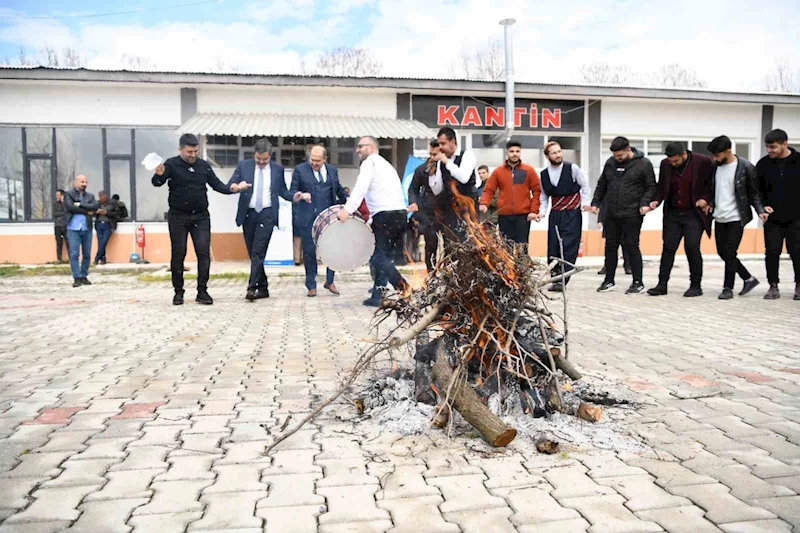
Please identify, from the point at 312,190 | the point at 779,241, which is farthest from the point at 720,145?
the point at 312,190

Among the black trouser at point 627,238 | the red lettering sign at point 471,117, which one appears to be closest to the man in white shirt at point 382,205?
the black trouser at point 627,238

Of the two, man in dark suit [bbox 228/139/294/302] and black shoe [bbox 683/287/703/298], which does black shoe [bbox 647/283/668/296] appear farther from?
man in dark suit [bbox 228/139/294/302]

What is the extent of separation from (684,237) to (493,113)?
1001 cm

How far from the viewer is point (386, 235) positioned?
327 inches

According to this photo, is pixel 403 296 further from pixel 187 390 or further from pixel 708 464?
pixel 708 464

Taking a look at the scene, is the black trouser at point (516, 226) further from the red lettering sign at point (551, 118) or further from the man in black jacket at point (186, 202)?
the red lettering sign at point (551, 118)

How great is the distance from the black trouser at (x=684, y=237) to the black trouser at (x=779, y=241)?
815 mm

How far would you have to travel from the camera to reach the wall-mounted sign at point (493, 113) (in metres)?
18.2

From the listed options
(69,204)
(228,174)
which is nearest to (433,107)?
(228,174)

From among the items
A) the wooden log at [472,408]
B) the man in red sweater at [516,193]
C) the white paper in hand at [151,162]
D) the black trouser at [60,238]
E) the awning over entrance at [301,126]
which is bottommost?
the wooden log at [472,408]

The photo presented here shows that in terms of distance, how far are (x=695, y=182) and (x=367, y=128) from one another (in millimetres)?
9110

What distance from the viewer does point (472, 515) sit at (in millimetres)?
2576

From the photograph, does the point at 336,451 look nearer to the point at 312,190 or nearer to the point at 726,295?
the point at 312,190

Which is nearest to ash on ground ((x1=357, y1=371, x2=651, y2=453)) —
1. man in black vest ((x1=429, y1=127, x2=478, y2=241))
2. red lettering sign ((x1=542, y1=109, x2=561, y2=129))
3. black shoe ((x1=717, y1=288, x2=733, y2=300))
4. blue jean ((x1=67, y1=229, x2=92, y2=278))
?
man in black vest ((x1=429, y1=127, x2=478, y2=241))
